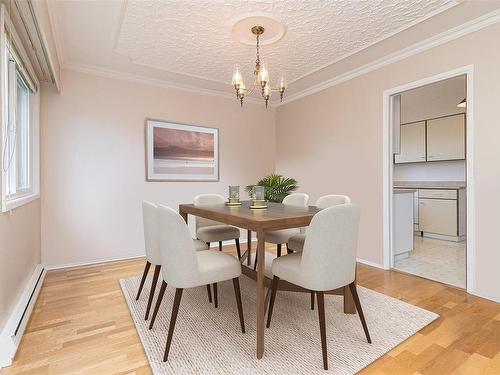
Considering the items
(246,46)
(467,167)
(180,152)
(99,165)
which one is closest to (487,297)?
(467,167)

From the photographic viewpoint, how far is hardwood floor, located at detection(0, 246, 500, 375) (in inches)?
58.9

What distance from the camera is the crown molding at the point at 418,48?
2320 millimetres

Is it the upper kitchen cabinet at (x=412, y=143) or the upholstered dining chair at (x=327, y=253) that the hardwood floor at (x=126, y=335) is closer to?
the upholstered dining chair at (x=327, y=253)

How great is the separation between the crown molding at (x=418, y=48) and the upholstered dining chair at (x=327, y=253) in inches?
85.8

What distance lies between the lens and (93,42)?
2723 mm

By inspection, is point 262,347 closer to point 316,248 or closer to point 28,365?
point 316,248

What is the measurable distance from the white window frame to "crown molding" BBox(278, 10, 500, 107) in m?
3.34

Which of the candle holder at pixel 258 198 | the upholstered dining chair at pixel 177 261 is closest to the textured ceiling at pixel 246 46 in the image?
the candle holder at pixel 258 198

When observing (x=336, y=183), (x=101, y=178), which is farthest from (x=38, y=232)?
(x=336, y=183)

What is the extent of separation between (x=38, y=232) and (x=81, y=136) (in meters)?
1.19

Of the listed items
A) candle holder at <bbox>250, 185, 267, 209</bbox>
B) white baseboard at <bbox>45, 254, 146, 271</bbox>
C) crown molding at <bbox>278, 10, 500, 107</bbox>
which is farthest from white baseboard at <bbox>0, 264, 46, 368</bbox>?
crown molding at <bbox>278, 10, 500, 107</bbox>

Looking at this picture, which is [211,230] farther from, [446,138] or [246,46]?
[446,138]

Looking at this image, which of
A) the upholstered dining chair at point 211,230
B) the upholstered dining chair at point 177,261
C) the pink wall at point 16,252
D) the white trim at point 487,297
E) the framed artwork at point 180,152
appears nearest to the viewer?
the upholstered dining chair at point 177,261

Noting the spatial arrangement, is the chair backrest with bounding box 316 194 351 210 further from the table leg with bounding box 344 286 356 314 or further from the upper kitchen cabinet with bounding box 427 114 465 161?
the upper kitchen cabinet with bounding box 427 114 465 161
